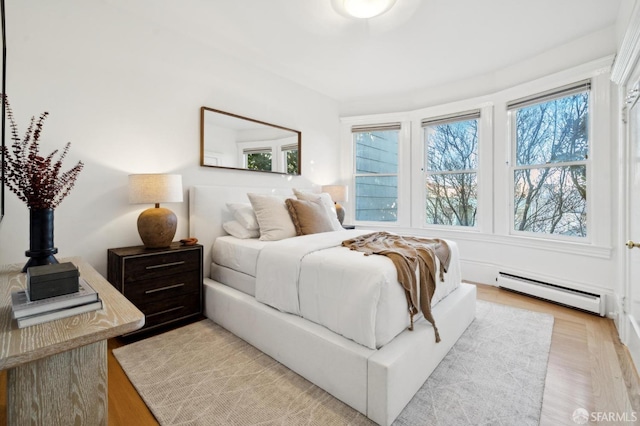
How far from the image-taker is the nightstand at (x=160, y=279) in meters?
2.14

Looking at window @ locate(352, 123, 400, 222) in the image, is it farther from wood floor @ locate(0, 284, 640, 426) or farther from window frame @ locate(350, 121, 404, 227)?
wood floor @ locate(0, 284, 640, 426)

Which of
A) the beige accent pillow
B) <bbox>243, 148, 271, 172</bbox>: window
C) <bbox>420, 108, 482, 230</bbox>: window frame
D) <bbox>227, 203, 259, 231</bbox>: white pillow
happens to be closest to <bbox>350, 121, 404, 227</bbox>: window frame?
<bbox>420, 108, 482, 230</bbox>: window frame

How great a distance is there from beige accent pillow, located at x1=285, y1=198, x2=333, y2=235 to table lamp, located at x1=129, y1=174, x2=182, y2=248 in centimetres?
102

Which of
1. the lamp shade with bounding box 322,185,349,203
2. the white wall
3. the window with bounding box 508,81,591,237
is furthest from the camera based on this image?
the lamp shade with bounding box 322,185,349,203

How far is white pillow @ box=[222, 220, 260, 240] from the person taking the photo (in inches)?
110

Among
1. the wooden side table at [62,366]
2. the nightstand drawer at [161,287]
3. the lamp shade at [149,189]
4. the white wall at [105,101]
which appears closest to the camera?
the wooden side table at [62,366]

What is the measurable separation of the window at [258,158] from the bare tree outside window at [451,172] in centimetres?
233

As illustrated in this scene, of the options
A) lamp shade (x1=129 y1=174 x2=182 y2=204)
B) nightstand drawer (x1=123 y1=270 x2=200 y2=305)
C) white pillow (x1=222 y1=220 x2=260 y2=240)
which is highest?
lamp shade (x1=129 y1=174 x2=182 y2=204)

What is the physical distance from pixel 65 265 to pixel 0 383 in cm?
136

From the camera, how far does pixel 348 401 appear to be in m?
1.52

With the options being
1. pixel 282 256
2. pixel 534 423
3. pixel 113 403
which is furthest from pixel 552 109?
pixel 113 403

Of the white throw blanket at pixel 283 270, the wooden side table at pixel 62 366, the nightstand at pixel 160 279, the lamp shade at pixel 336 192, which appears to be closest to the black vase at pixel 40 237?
the wooden side table at pixel 62 366

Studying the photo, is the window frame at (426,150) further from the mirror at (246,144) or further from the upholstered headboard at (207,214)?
the upholstered headboard at (207,214)

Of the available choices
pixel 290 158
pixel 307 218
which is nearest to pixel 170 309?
pixel 307 218
